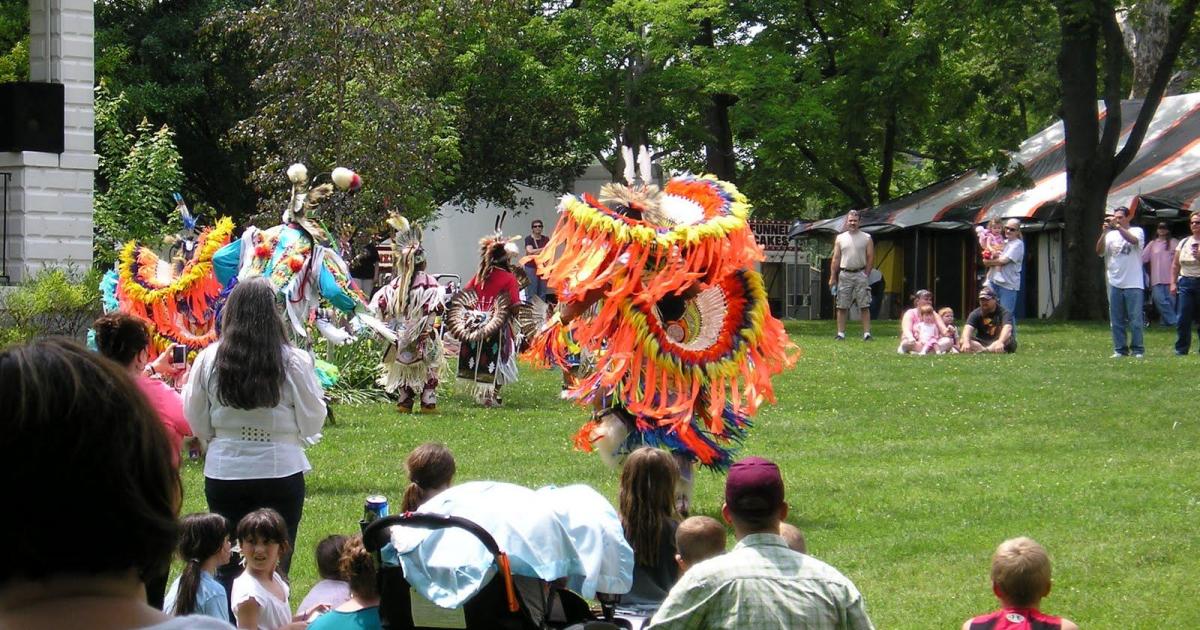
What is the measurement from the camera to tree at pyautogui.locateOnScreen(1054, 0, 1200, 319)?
21922 millimetres

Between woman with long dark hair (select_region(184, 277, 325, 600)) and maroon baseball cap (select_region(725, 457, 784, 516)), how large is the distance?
8.26 ft

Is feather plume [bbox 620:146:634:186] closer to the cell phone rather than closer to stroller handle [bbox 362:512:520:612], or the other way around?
the cell phone

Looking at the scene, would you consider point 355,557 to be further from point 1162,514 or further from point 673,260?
point 1162,514

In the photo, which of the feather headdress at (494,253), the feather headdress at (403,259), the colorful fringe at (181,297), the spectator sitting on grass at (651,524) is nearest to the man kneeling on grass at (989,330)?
the feather headdress at (494,253)

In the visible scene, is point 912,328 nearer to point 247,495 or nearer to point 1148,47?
point 247,495

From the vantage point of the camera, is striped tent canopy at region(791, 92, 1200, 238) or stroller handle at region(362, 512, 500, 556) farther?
striped tent canopy at region(791, 92, 1200, 238)

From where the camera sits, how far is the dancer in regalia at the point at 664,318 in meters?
8.34

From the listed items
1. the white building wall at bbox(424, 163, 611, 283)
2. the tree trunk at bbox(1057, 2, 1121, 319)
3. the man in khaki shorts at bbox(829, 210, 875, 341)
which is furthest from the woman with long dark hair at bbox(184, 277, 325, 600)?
the white building wall at bbox(424, 163, 611, 283)

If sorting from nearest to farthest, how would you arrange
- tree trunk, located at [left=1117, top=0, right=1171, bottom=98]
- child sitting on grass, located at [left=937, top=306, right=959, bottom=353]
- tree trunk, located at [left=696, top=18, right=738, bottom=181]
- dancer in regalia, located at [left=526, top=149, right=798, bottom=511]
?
1. dancer in regalia, located at [left=526, top=149, right=798, bottom=511]
2. child sitting on grass, located at [left=937, top=306, right=959, bottom=353]
3. tree trunk, located at [left=1117, top=0, right=1171, bottom=98]
4. tree trunk, located at [left=696, top=18, right=738, bottom=181]

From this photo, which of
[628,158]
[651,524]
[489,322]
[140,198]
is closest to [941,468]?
[651,524]

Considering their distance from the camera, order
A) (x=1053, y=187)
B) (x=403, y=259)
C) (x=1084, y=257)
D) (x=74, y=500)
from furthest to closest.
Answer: (x=1053, y=187)
(x=1084, y=257)
(x=403, y=259)
(x=74, y=500)

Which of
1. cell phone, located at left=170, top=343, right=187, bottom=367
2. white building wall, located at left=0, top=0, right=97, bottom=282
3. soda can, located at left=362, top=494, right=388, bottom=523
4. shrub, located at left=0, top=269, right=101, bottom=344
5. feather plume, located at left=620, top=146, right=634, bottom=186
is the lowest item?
soda can, located at left=362, top=494, right=388, bottom=523

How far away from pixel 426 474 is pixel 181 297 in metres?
7.71

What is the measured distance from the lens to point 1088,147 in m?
Answer: 22.6
